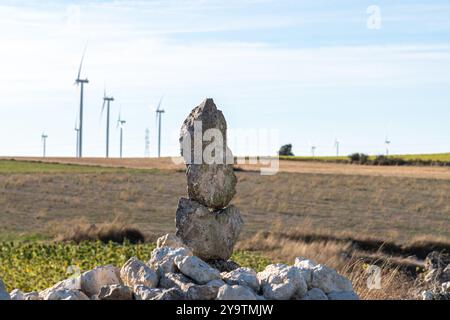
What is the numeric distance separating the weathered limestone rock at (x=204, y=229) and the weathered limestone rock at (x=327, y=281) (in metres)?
2.81

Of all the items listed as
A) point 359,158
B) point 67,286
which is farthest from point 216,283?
point 359,158

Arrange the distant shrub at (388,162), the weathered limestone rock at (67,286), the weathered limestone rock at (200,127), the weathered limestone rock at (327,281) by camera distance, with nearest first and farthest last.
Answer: the weathered limestone rock at (67,286), the weathered limestone rock at (327,281), the weathered limestone rock at (200,127), the distant shrub at (388,162)

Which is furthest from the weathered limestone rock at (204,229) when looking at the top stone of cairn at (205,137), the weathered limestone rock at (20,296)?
the weathered limestone rock at (20,296)

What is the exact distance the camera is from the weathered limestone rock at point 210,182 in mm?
13578

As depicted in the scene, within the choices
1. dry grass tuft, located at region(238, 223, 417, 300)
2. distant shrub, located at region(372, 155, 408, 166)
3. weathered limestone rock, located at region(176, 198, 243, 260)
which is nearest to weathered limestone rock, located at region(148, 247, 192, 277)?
weathered limestone rock, located at region(176, 198, 243, 260)

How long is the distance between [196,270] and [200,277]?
101 millimetres

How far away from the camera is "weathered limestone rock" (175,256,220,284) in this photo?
1082cm

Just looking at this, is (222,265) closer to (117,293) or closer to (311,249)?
(117,293)

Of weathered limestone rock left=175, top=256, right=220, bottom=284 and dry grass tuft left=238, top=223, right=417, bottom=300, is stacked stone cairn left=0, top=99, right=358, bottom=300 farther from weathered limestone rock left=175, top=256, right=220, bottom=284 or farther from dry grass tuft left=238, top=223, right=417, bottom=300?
dry grass tuft left=238, top=223, right=417, bottom=300

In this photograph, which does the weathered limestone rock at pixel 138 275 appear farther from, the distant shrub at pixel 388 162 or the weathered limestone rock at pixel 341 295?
the distant shrub at pixel 388 162

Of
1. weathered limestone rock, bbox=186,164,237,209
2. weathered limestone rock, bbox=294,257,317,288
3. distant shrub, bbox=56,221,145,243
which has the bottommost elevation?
distant shrub, bbox=56,221,145,243

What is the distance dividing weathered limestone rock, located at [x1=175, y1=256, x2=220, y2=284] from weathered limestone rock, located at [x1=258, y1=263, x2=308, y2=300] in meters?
0.64

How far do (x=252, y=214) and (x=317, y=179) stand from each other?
18555mm

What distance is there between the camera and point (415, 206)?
43.9 m
